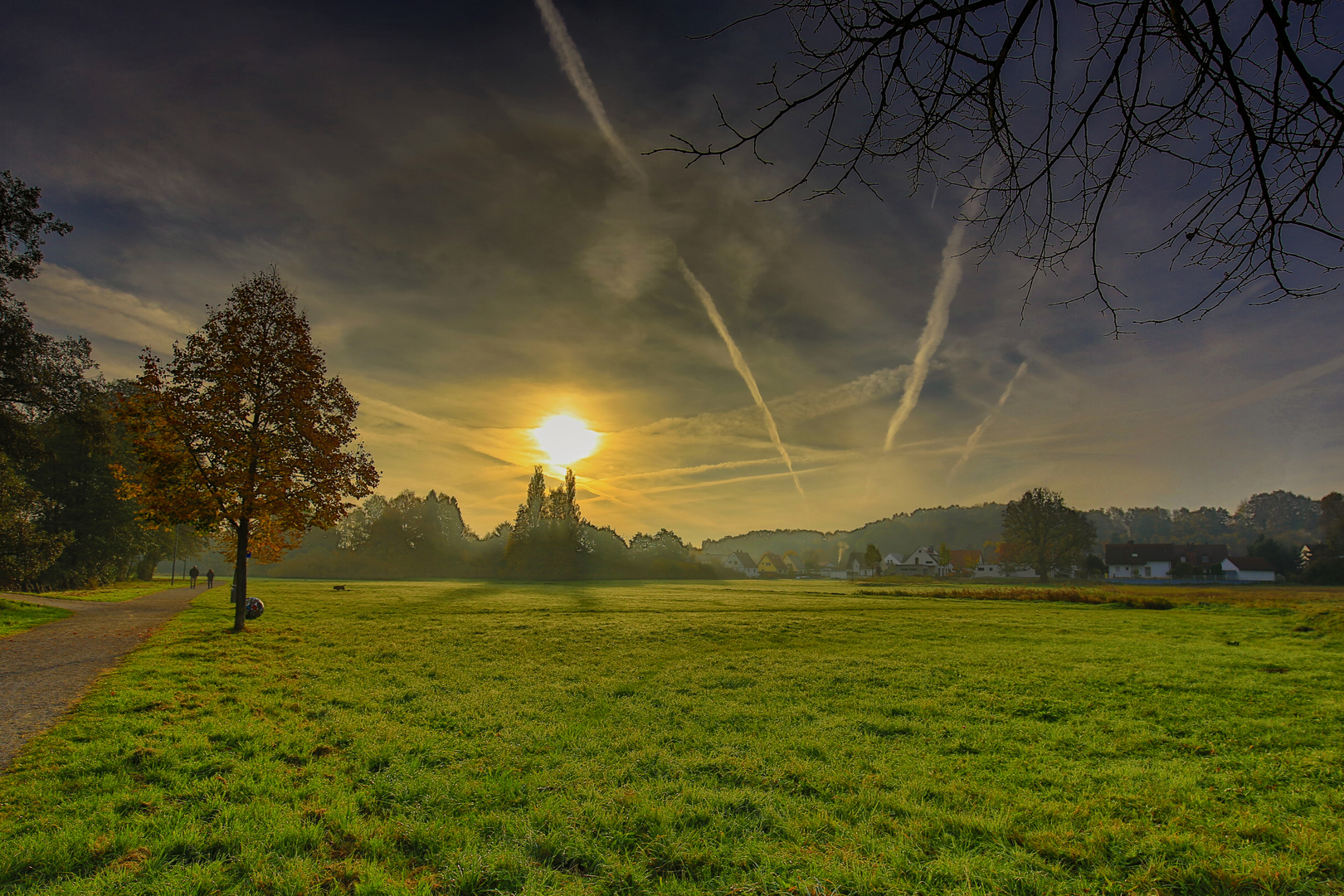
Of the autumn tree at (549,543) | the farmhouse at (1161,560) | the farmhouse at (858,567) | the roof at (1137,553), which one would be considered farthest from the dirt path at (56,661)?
the roof at (1137,553)

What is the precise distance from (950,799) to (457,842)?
15.8 ft

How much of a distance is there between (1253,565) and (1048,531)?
33.1 metres

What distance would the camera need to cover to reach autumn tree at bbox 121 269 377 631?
17.1 m

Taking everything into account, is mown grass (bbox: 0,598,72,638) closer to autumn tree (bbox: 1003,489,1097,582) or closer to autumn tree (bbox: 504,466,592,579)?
autumn tree (bbox: 504,466,592,579)

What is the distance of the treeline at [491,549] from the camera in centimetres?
7912

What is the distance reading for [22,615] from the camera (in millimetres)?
19016

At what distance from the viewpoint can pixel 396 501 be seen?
94.6 meters

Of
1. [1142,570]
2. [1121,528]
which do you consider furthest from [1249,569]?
[1121,528]

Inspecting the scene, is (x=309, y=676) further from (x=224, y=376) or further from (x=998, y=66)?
(x=998, y=66)

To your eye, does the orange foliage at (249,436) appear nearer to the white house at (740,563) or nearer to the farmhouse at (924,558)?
the white house at (740,563)

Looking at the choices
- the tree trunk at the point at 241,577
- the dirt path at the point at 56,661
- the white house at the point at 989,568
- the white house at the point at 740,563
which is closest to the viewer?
the dirt path at the point at 56,661

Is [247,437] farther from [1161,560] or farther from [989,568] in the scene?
[1161,560]

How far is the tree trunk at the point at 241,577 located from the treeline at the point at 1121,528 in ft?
364

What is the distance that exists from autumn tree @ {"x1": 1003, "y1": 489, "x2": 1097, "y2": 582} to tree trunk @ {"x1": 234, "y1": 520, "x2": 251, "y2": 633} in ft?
339
